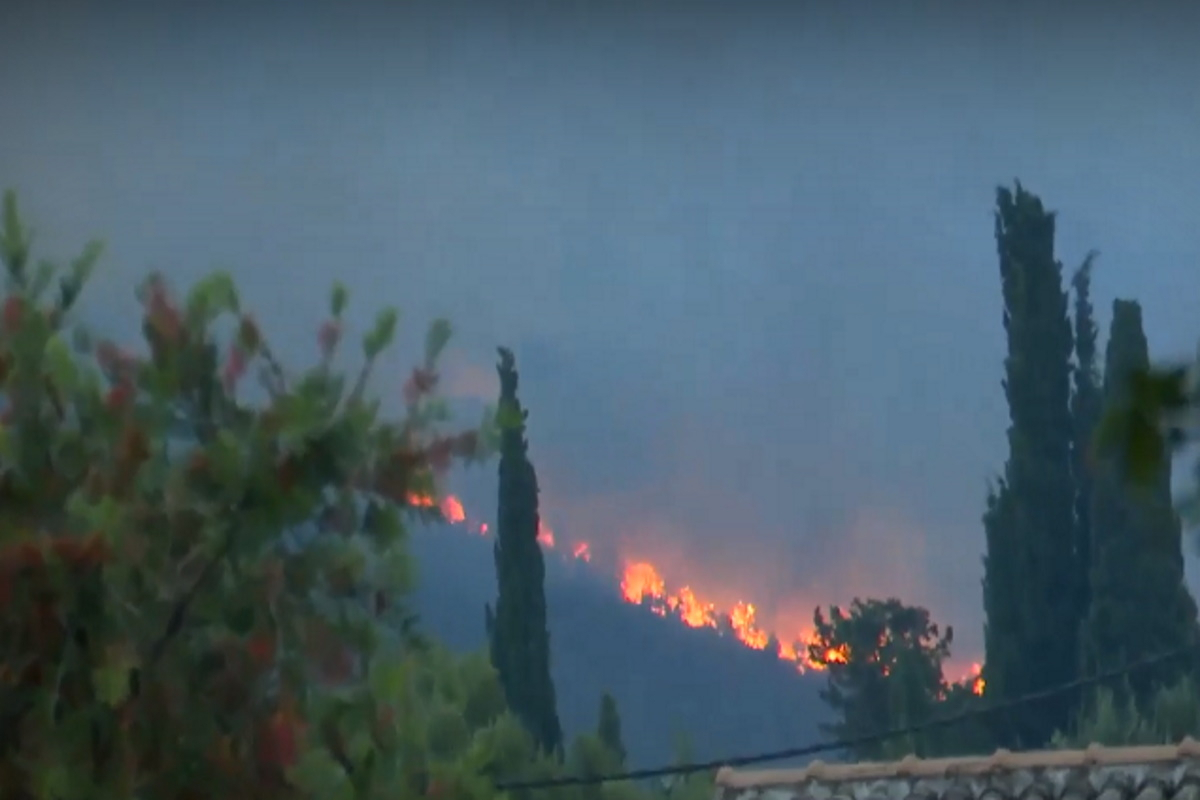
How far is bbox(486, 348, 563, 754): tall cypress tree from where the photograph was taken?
1349cm

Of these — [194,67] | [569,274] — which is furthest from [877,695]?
[194,67]

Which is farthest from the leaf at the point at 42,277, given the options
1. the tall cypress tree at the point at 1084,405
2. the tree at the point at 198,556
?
the tall cypress tree at the point at 1084,405

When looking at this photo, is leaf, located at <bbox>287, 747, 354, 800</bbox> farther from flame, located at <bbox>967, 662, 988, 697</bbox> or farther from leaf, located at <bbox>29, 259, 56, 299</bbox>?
flame, located at <bbox>967, 662, 988, 697</bbox>

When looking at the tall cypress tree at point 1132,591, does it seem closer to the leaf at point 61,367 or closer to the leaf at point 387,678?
the leaf at point 387,678

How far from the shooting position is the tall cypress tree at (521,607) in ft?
44.3

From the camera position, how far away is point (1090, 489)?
44.0 ft

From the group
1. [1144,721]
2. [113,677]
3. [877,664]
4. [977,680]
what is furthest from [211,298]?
[877,664]

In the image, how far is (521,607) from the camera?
1370 centimetres

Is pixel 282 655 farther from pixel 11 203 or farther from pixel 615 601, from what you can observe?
pixel 615 601

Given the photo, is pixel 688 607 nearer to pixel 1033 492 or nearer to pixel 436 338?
pixel 1033 492

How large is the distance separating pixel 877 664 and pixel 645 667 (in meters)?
4.64

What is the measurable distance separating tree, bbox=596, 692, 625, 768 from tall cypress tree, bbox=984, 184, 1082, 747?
3394 mm

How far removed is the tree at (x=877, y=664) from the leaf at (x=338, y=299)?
11.0 metres

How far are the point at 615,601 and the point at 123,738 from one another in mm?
15686
